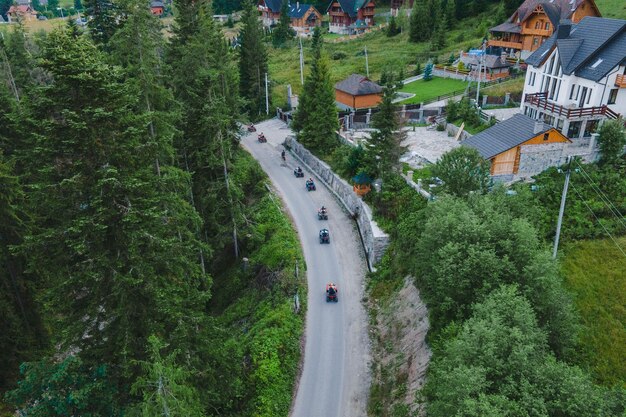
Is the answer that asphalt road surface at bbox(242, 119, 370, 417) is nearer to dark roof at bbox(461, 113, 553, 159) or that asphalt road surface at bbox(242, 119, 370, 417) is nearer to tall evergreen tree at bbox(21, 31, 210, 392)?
tall evergreen tree at bbox(21, 31, 210, 392)

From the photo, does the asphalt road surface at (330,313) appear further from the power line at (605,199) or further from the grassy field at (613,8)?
the grassy field at (613,8)

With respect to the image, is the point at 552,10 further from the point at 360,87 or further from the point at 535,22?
the point at 360,87

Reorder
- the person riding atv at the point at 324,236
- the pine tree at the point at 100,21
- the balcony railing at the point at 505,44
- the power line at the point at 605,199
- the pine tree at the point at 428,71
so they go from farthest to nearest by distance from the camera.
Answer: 1. the pine tree at the point at 428,71
2. the balcony railing at the point at 505,44
3. the pine tree at the point at 100,21
4. the person riding atv at the point at 324,236
5. the power line at the point at 605,199

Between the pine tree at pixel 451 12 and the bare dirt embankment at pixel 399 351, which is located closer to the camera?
the bare dirt embankment at pixel 399 351

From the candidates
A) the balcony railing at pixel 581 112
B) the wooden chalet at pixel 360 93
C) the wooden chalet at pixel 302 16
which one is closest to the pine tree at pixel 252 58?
the wooden chalet at pixel 360 93

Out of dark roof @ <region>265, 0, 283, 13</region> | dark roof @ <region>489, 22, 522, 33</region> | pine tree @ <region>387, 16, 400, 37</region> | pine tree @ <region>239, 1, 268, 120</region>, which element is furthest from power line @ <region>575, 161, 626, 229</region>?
dark roof @ <region>265, 0, 283, 13</region>

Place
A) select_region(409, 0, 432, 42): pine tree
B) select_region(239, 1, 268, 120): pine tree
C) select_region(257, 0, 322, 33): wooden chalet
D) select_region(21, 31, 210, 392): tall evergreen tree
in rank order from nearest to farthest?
1. select_region(21, 31, 210, 392): tall evergreen tree
2. select_region(239, 1, 268, 120): pine tree
3. select_region(409, 0, 432, 42): pine tree
4. select_region(257, 0, 322, 33): wooden chalet

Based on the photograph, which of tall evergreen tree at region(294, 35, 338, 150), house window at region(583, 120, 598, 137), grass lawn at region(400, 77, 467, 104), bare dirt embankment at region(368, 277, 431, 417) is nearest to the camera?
bare dirt embankment at region(368, 277, 431, 417)
